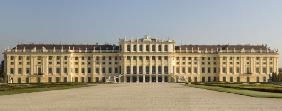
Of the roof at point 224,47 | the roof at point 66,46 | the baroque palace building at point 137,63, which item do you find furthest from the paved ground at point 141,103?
the roof at point 224,47

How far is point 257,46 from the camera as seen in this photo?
369ft

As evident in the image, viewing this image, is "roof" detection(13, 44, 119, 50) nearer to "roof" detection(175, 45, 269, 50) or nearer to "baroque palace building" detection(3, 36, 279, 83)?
"baroque palace building" detection(3, 36, 279, 83)

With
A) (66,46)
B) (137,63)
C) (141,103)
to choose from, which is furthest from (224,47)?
(141,103)

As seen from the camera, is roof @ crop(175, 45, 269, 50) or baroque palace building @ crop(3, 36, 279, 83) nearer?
baroque palace building @ crop(3, 36, 279, 83)

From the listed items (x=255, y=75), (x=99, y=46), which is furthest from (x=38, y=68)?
(x=255, y=75)

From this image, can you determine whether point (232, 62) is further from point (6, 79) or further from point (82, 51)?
point (6, 79)

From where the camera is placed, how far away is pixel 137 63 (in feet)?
351

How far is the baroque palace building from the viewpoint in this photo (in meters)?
106

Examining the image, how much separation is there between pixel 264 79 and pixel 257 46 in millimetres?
8218

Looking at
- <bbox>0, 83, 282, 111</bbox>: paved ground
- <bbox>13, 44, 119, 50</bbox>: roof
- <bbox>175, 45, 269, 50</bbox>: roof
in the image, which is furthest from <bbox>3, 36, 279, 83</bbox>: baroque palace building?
<bbox>0, 83, 282, 111</bbox>: paved ground

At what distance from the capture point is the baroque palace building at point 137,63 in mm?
106062

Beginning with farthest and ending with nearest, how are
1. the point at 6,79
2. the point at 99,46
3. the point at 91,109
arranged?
the point at 99,46
the point at 6,79
the point at 91,109

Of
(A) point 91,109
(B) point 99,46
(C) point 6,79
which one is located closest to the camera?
(A) point 91,109

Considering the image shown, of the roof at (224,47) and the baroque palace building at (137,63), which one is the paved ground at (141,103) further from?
the roof at (224,47)
